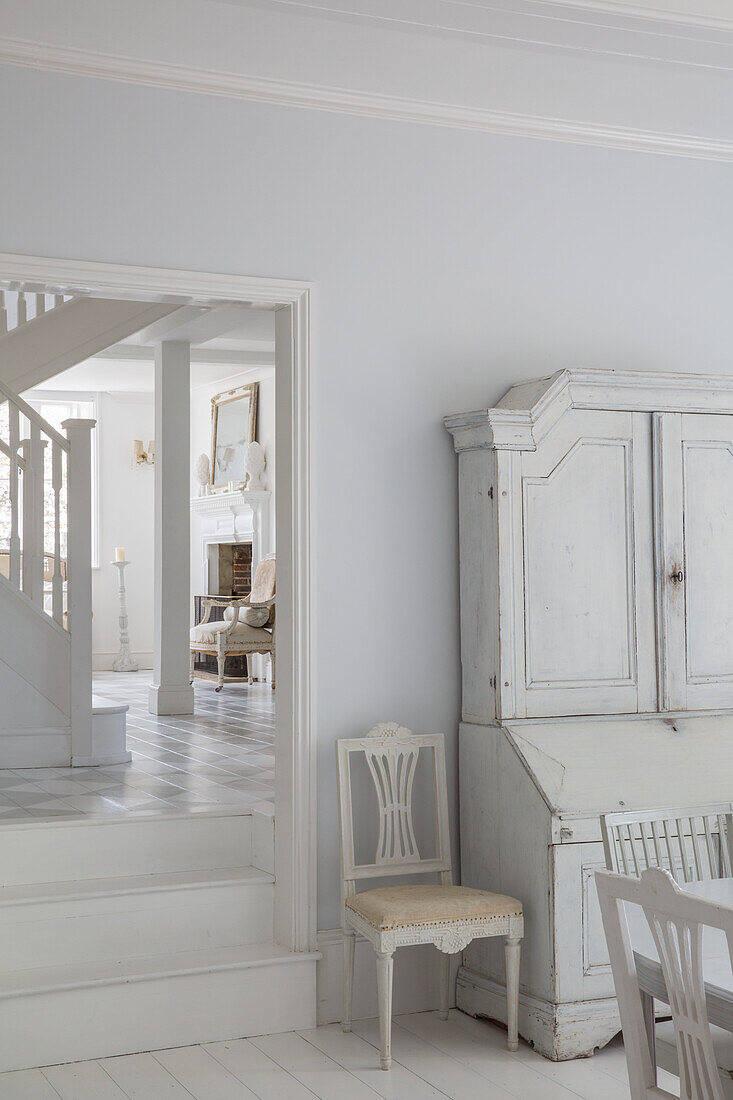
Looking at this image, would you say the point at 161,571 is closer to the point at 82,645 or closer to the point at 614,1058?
the point at 82,645

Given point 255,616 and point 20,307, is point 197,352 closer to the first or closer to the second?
point 255,616

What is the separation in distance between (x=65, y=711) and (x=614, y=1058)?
3.33 m

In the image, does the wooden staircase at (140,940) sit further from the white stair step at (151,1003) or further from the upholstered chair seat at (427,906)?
the upholstered chair seat at (427,906)

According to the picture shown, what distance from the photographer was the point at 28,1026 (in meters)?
3.52

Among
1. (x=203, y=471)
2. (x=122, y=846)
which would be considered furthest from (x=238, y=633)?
(x=122, y=846)

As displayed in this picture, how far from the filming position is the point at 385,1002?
3.55 meters

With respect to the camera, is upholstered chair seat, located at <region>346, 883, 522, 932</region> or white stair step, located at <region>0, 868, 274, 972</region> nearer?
upholstered chair seat, located at <region>346, 883, 522, 932</region>

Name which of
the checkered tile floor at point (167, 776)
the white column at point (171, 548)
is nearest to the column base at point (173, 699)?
the white column at point (171, 548)

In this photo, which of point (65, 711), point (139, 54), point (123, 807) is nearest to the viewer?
point (139, 54)

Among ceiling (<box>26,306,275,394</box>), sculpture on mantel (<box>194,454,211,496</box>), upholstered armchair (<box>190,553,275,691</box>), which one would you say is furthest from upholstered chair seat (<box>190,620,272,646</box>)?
sculpture on mantel (<box>194,454,211,496</box>)

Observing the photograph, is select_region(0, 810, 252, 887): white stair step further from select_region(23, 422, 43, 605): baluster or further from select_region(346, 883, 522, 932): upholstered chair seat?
select_region(23, 422, 43, 605): baluster

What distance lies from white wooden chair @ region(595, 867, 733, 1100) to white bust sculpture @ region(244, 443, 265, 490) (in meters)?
8.53

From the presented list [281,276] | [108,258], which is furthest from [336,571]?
[108,258]

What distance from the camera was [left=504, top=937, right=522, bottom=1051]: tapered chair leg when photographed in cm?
362
